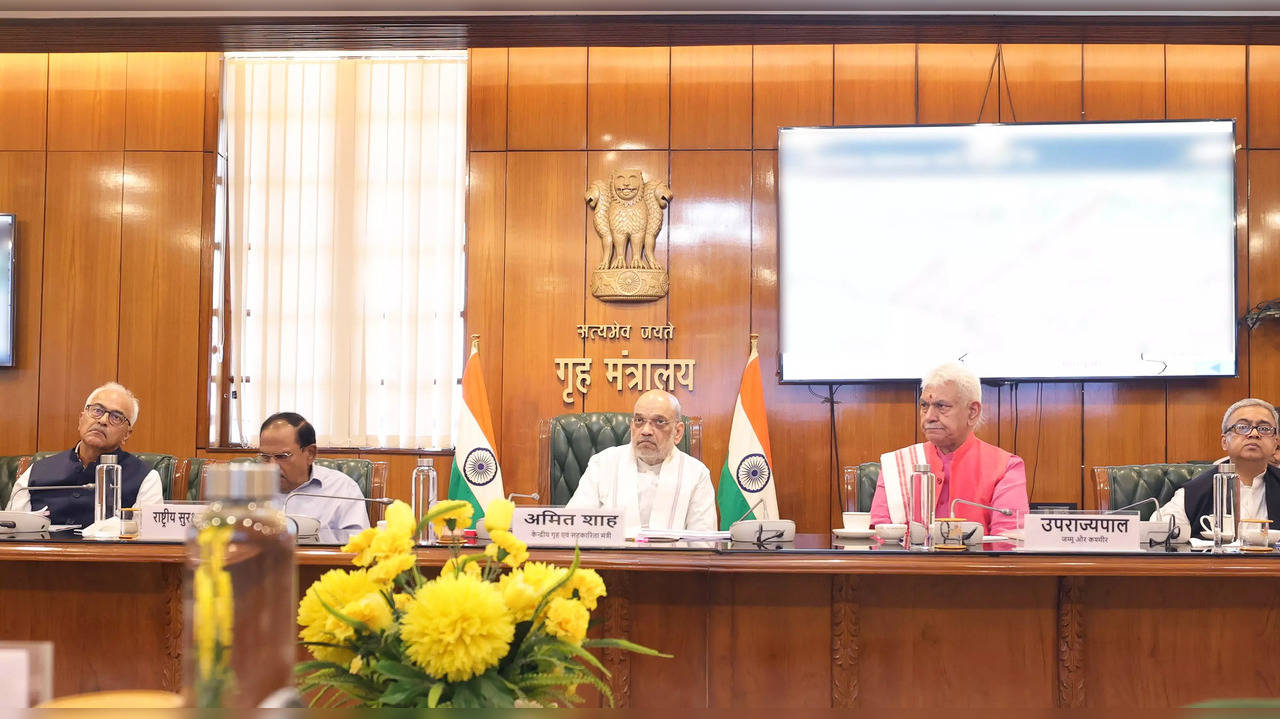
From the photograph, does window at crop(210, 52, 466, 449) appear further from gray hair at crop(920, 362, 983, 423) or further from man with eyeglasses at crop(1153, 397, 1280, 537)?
man with eyeglasses at crop(1153, 397, 1280, 537)

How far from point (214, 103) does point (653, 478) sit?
11.5 feet

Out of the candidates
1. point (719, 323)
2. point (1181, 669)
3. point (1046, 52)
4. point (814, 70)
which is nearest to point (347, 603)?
point (1181, 669)

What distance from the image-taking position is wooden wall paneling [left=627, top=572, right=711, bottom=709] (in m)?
2.82

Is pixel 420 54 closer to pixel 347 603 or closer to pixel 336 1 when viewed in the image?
pixel 336 1

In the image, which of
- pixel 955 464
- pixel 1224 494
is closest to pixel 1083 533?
pixel 1224 494

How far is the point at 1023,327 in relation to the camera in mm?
5422

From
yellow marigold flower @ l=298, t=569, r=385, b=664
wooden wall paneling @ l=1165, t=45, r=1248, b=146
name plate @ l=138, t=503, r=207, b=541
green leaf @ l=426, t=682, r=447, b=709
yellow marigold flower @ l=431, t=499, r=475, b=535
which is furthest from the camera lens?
wooden wall paneling @ l=1165, t=45, r=1248, b=146

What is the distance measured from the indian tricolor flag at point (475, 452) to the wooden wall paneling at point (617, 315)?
22.5 inches

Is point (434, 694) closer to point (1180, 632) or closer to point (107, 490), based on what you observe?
point (1180, 632)

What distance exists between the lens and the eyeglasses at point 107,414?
13.4ft

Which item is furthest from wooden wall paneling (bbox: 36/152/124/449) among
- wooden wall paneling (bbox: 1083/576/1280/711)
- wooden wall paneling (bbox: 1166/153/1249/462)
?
wooden wall paneling (bbox: 1166/153/1249/462)

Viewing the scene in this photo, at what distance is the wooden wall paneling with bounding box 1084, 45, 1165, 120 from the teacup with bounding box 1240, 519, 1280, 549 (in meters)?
3.13

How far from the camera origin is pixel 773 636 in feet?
9.37

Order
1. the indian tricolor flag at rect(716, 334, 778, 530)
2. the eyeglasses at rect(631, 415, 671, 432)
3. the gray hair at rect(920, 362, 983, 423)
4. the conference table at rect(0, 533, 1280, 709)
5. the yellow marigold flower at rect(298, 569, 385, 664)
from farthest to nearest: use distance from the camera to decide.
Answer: the indian tricolor flag at rect(716, 334, 778, 530)
the eyeglasses at rect(631, 415, 671, 432)
the gray hair at rect(920, 362, 983, 423)
the conference table at rect(0, 533, 1280, 709)
the yellow marigold flower at rect(298, 569, 385, 664)
